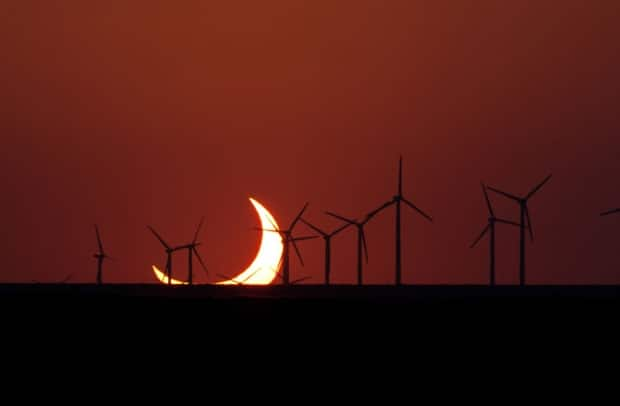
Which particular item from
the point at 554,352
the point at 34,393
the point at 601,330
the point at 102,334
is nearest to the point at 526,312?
the point at 601,330

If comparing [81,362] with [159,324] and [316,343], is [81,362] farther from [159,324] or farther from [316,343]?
[159,324]

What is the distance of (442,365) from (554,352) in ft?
14.0

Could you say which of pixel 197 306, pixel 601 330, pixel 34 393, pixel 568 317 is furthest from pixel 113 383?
pixel 197 306

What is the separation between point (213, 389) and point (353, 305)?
3028 centimetres

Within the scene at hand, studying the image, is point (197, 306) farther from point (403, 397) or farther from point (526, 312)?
point (403, 397)

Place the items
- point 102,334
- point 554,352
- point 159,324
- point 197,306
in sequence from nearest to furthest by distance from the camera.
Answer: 1. point 554,352
2. point 102,334
3. point 159,324
4. point 197,306

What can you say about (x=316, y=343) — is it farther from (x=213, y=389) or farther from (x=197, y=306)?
(x=197, y=306)

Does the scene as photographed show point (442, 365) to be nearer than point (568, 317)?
Yes

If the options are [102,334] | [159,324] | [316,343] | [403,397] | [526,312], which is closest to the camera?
[403,397]

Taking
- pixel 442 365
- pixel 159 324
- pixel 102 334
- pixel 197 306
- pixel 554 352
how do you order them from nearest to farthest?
pixel 442 365, pixel 554 352, pixel 102 334, pixel 159 324, pixel 197 306

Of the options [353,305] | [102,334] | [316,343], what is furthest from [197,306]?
[316,343]

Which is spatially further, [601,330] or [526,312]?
[526,312]

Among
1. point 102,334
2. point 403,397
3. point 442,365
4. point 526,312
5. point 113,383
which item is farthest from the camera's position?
point 526,312

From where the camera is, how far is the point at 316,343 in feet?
132
